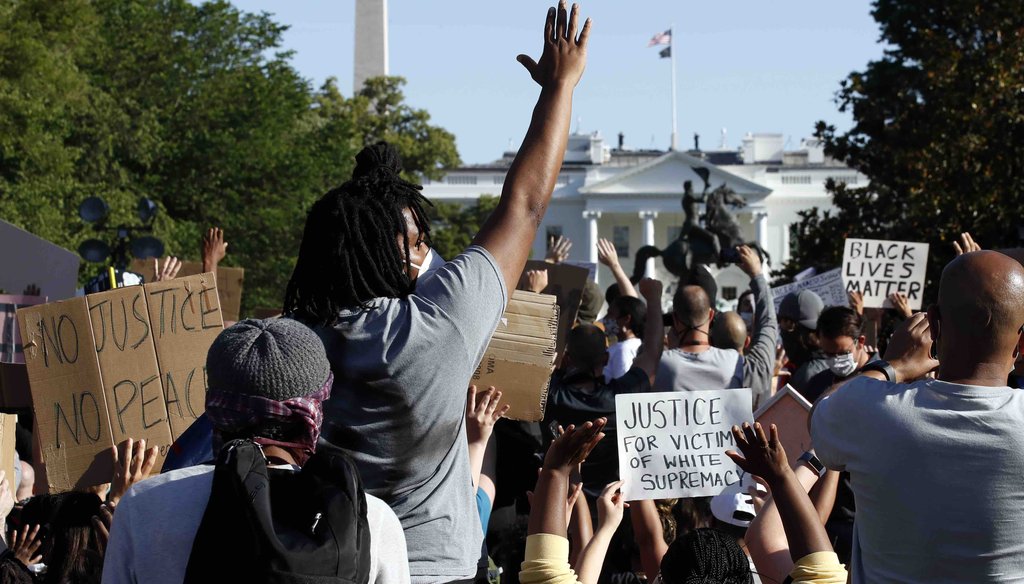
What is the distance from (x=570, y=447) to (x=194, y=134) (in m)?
33.3

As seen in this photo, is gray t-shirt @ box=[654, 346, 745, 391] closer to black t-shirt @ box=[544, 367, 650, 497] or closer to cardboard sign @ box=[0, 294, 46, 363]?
black t-shirt @ box=[544, 367, 650, 497]

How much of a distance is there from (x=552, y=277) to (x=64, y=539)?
10.8 ft

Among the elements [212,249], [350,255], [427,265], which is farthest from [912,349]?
[212,249]

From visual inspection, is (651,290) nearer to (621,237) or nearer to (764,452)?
(764,452)

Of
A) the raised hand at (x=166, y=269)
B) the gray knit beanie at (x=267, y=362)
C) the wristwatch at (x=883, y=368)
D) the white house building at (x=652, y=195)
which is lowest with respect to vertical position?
the white house building at (x=652, y=195)

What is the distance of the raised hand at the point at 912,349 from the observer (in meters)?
3.15

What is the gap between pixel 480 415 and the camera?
136 inches

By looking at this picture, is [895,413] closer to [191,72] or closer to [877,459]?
[877,459]

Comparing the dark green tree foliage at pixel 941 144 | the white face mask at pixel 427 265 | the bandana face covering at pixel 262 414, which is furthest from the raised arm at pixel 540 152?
the dark green tree foliage at pixel 941 144

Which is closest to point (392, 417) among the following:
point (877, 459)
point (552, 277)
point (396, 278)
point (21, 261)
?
point (396, 278)

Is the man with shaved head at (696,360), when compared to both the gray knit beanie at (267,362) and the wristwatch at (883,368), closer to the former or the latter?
the wristwatch at (883,368)

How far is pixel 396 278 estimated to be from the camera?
2812 mm

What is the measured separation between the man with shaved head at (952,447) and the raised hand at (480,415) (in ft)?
3.18

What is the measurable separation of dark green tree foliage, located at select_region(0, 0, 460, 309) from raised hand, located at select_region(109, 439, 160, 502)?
72.6ft
